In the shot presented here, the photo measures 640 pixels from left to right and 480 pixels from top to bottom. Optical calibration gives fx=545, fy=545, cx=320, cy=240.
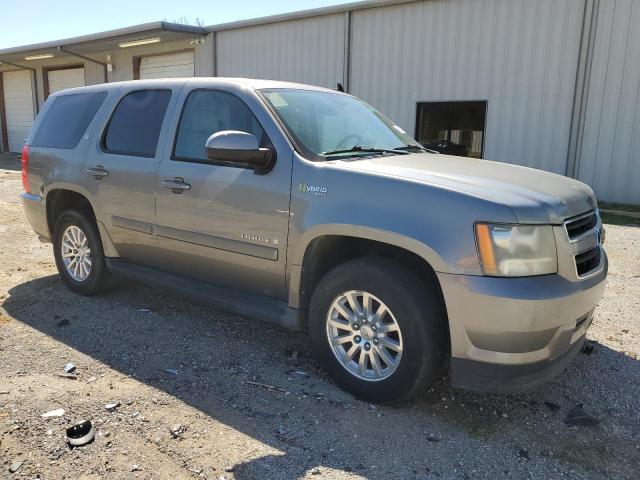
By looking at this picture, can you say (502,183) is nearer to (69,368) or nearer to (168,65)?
(69,368)

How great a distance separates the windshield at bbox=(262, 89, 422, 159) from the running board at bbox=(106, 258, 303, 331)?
104cm

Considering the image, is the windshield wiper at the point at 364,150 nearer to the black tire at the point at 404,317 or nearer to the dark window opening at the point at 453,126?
the black tire at the point at 404,317

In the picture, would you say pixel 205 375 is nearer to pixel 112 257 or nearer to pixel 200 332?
pixel 200 332

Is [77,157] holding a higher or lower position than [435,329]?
higher

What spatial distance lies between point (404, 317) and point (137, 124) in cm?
290

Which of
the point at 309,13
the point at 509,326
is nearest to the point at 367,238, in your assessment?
the point at 509,326

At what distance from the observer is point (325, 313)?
3.36m

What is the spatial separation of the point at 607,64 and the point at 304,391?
10.3m

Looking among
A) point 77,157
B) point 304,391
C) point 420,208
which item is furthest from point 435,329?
point 77,157

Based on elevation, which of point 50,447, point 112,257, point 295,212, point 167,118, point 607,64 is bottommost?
point 50,447

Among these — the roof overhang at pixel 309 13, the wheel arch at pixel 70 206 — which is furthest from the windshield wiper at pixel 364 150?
the roof overhang at pixel 309 13

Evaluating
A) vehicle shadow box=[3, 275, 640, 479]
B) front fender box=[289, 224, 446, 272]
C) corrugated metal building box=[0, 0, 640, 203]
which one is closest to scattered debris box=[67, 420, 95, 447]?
vehicle shadow box=[3, 275, 640, 479]

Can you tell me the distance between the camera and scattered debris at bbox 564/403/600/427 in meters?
3.12

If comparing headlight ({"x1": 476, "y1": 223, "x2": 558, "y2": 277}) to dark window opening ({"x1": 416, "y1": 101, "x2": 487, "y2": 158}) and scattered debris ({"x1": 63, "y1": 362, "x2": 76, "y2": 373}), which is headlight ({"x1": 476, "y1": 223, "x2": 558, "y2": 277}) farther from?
dark window opening ({"x1": 416, "y1": 101, "x2": 487, "y2": 158})
